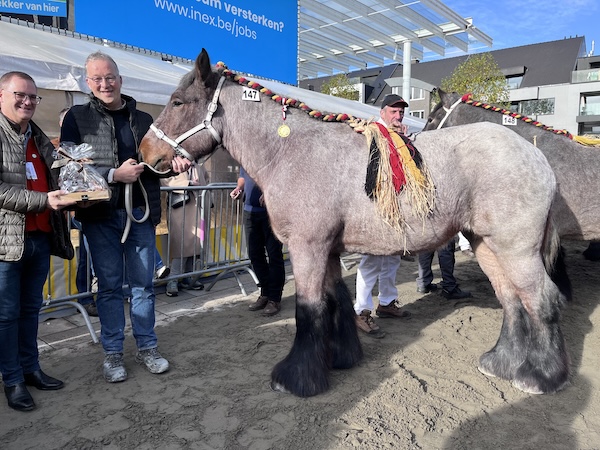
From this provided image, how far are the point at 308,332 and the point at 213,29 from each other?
24.6ft

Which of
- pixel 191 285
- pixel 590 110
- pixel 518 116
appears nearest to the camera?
pixel 518 116

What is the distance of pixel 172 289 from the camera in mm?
5055

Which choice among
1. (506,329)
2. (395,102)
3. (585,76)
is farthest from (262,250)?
(585,76)

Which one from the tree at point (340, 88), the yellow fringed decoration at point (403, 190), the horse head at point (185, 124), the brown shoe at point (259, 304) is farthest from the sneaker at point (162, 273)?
the tree at point (340, 88)

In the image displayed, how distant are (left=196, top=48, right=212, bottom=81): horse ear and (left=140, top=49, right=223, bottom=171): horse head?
3 cm

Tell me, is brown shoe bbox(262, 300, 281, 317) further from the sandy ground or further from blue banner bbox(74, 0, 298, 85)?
blue banner bbox(74, 0, 298, 85)

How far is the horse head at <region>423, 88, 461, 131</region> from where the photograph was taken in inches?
172

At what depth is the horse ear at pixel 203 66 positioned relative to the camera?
2527mm

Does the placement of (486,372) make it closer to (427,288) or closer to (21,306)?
(427,288)

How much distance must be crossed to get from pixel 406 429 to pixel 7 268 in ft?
8.33

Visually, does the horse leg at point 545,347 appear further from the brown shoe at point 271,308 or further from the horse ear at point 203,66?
the horse ear at point 203,66

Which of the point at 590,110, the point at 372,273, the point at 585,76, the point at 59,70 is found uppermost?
the point at 585,76

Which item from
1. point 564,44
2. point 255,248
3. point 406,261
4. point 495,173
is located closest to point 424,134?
point 495,173

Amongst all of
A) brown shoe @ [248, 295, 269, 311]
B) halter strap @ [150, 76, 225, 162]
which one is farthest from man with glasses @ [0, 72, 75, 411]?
brown shoe @ [248, 295, 269, 311]
